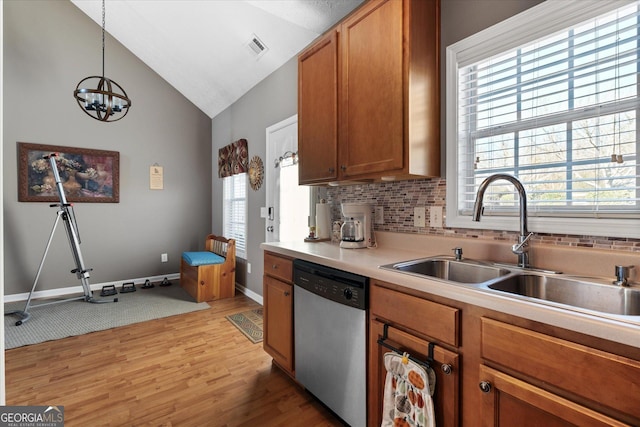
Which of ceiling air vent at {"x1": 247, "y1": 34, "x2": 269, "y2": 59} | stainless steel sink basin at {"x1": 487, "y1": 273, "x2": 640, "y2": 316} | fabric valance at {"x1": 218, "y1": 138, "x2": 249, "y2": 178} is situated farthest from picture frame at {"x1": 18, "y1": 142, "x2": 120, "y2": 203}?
stainless steel sink basin at {"x1": 487, "y1": 273, "x2": 640, "y2": 316}

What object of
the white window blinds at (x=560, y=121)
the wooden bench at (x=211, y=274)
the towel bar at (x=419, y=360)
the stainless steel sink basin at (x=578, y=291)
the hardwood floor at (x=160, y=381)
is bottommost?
the hardwood floor at (x=160, y=381)

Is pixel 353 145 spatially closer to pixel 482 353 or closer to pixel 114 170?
pixel 482 353

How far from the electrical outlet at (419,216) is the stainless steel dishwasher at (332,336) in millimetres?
643

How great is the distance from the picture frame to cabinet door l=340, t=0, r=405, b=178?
376 centimetres

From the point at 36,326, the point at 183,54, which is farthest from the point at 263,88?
the point at 36,326

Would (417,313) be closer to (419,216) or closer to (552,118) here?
(419,216)

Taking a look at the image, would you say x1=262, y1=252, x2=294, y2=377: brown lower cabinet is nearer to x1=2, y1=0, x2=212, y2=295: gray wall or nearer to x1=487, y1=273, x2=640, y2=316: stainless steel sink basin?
x1=487, y1=273, x2=640, y2=316: stainless steel sink basin

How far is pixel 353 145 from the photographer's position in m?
2.02

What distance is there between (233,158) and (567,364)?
4055 mm

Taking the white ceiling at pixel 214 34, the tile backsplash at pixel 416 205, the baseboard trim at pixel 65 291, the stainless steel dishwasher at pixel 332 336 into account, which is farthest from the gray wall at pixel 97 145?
the stainless steel dishwasher at pixel 332 336

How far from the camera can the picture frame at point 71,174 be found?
3.91m

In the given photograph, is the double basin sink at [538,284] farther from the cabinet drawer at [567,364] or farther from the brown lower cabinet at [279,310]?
the brown lower cabinet at [279,310]

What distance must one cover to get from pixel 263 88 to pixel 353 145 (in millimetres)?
2146

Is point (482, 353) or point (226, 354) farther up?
point (482, 353)
